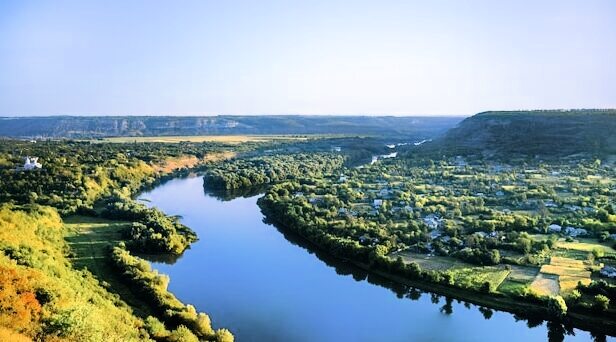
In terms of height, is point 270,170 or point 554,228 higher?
point 270,170

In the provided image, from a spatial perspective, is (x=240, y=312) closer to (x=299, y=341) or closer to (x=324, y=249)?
(x=299, y=341)

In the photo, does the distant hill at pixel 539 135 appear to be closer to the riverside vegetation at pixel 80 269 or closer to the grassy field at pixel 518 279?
the grassy field at pixel 518 279

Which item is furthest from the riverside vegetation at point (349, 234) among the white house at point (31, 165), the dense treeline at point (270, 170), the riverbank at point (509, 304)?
the white house at point (31, 165)

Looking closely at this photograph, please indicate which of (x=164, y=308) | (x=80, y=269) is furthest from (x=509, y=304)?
(x=80, y=269)

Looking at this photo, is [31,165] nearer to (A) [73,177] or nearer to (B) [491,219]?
(A) [73,177]

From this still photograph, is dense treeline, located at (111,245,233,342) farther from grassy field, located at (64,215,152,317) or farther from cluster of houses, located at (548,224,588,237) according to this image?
cluster of houses, located at (548,224,588,237)

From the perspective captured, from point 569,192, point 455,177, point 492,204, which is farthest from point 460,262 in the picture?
point 455,177
